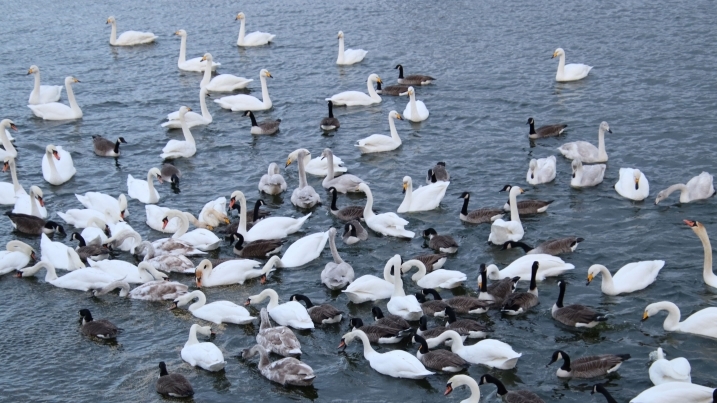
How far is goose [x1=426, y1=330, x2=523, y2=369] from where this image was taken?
1453 cm

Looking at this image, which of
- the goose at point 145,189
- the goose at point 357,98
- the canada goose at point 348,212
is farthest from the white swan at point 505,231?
the goose at point 357,98

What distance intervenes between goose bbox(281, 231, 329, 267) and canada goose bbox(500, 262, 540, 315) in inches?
169

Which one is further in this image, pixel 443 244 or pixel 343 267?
pixel 443 244

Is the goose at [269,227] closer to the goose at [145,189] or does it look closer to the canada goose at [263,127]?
the goose at [145,189]

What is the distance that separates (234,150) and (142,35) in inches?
480

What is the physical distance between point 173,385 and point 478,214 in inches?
327

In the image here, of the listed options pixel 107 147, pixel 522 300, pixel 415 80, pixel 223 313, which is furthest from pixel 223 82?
pixel 522 300

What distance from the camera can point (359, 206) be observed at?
68.8ft

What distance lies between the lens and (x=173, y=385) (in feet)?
47.1

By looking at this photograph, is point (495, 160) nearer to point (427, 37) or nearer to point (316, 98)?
point (316, 98)

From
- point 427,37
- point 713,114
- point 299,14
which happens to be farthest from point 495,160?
point 299,14

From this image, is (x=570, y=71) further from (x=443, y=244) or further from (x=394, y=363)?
(x=394, y=363)

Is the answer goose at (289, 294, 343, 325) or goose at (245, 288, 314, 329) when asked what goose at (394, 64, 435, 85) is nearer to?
goose at (289, 294, 343, 325)

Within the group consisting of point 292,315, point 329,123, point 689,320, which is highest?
point 329,123
